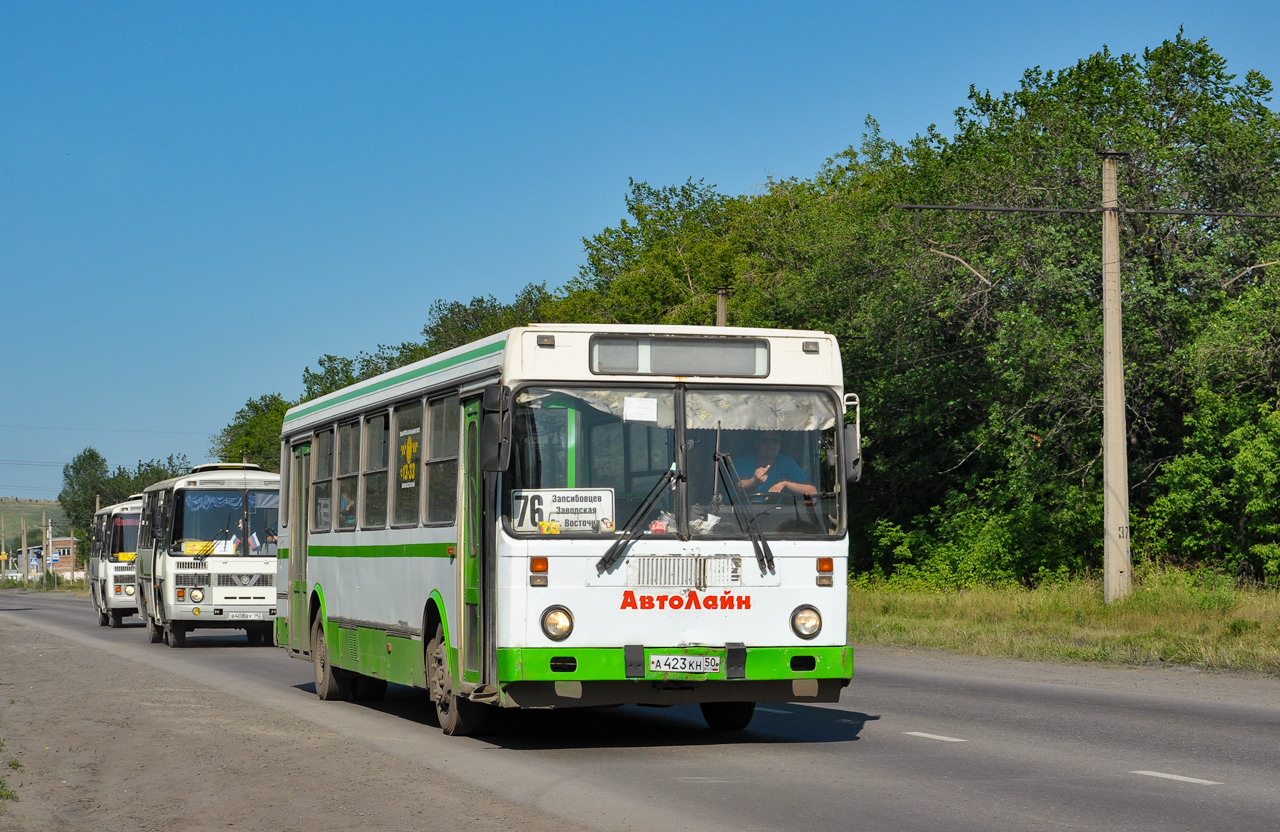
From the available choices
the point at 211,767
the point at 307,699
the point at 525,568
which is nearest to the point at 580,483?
the point at 525,568

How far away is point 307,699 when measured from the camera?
16828mm

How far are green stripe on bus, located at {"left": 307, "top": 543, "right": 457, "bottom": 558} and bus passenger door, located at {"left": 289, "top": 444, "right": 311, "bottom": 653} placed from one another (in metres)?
0.62

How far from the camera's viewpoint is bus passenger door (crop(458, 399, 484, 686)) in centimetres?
1154

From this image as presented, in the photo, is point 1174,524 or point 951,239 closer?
point 1174,524

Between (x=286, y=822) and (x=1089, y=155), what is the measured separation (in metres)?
28.9

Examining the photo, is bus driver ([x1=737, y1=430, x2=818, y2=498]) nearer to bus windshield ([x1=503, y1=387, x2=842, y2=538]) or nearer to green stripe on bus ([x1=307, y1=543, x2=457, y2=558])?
bus windshield ([x1=503, y1=387, x2=842, y2=538])

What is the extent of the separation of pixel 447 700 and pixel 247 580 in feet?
54.4

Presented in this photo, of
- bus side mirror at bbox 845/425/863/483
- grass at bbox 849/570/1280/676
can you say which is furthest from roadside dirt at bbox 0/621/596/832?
grass at bbox 849/570/1280/676

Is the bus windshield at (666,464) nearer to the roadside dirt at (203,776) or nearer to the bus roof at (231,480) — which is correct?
the roadside dirt at (203,776)

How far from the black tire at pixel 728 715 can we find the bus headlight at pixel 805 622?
61.6 inches

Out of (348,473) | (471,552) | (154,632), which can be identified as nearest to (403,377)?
(348,473)

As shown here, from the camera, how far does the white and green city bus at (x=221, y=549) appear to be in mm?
27953

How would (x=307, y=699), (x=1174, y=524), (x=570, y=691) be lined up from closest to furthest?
(x=570, y=691)
(x=307, y=699)
(x=1174, y=524)

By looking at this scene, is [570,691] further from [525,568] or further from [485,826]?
[485,826]
